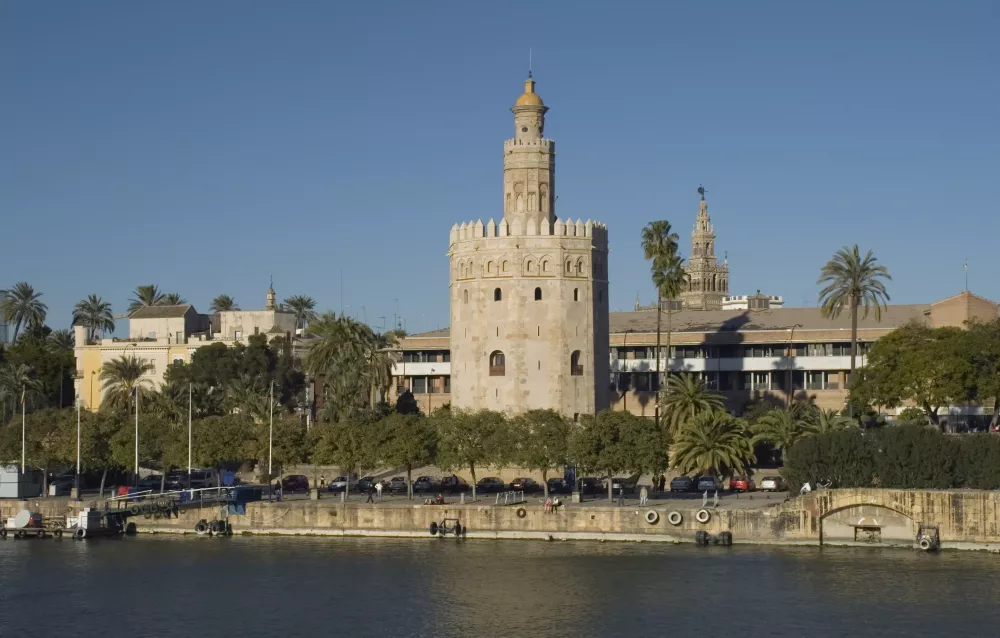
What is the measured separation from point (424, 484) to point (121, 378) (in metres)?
33.2

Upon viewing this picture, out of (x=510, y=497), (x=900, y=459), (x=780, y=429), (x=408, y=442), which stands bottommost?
(x=510, y=497)

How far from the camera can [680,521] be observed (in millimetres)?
63562

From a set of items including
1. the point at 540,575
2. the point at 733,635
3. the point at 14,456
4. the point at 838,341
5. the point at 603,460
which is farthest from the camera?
the point at 838,341

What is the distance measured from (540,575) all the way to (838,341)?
45.2m

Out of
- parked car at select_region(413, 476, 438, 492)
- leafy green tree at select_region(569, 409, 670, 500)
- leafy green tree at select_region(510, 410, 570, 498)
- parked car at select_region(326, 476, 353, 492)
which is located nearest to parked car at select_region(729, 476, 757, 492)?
leafy green tree at select_region(569, 409, 670, 500)

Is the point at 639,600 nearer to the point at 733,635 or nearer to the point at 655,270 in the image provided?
the point at 733,635

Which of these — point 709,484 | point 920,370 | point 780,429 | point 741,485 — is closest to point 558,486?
point 709,484

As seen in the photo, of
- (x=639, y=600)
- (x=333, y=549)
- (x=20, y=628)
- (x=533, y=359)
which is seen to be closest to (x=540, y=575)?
(x=639, y=600)

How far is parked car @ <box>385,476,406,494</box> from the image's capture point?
77.2m

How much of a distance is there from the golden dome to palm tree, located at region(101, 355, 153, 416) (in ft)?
111

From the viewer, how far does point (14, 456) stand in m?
80.5

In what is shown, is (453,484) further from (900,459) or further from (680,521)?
(900,459)

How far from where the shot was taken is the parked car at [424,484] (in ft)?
256

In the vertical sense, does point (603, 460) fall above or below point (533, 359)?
below
